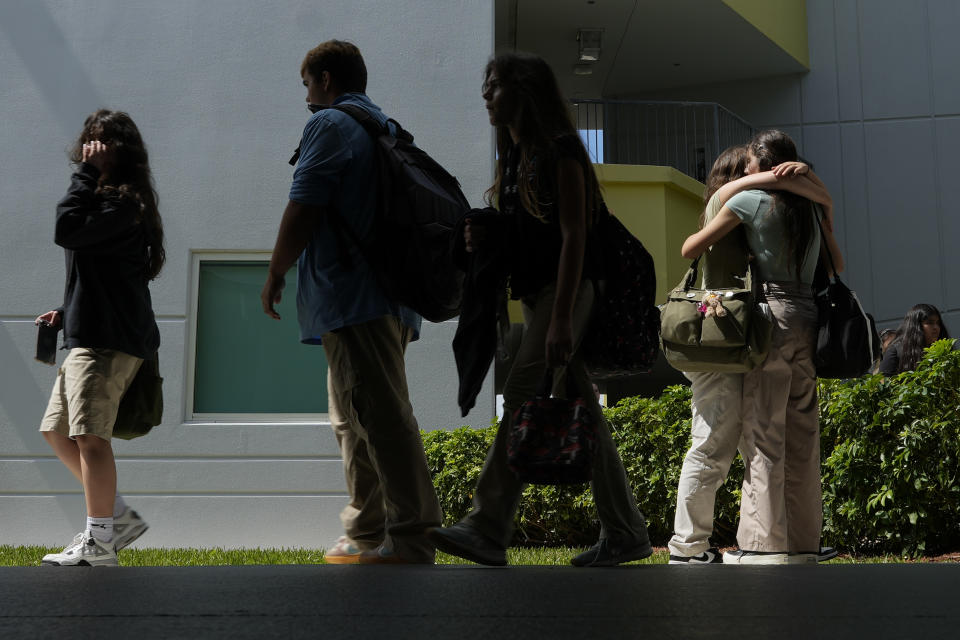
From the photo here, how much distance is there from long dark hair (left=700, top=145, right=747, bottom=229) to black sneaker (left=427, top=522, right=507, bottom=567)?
6.61 feet

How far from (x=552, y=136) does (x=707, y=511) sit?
179cm

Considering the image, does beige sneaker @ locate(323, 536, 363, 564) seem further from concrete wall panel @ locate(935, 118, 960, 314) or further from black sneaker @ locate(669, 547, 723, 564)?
concrete wall panel @ locate(935, 118, 960, 314)

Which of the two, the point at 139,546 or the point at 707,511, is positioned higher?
the point at 707,511

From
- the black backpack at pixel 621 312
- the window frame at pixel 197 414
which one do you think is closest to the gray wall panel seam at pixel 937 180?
the window frame at pixel 197 414

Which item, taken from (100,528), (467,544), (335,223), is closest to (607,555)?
(467,544)

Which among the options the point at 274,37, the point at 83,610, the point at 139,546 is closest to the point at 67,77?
the point at 274,37

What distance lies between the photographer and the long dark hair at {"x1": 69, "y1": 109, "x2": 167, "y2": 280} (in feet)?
16.4

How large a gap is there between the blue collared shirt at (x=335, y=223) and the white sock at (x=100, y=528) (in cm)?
133

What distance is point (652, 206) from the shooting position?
1220 cm

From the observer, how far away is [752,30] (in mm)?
14328

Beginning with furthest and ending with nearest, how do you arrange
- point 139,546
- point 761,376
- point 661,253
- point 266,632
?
point 661,253 < point 139,546 < point 761,376 < point 266,632

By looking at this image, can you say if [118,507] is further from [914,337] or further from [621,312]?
[914,337]

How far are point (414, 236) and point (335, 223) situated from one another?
34 cm

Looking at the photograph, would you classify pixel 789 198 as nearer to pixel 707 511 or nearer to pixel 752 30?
pixel 707 511
